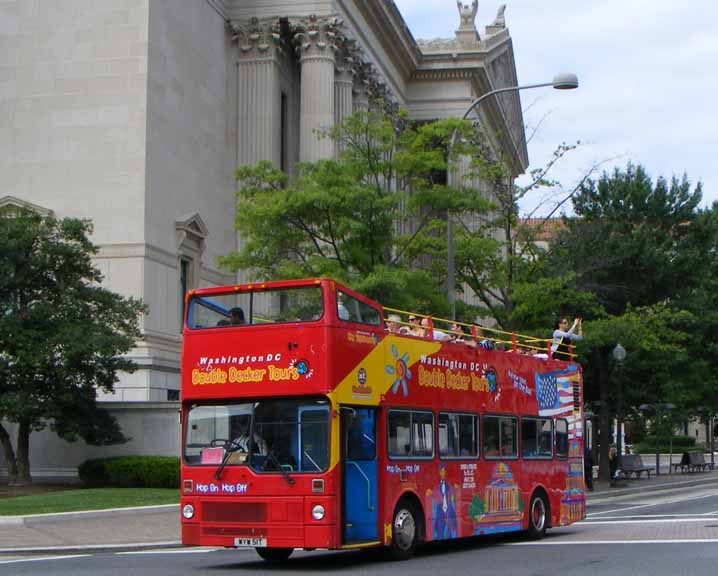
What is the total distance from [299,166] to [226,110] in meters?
14.7

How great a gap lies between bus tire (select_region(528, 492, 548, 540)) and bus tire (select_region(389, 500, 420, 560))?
4.36 m

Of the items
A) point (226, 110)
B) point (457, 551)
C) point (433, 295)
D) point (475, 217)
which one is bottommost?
point (457, 551)

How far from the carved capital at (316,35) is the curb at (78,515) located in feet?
85.2

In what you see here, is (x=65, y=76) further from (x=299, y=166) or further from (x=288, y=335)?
(x=288, y=335)

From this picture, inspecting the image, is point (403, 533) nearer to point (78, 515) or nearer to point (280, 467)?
point (280, 467)

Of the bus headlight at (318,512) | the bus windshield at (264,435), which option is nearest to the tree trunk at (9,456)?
the bus windshield at (264,435)

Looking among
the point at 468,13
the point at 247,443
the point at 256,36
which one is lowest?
the point at 247,443

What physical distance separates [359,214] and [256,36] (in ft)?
57.6

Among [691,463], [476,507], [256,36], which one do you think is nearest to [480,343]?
[476,507]

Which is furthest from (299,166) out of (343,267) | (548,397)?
(548,397)

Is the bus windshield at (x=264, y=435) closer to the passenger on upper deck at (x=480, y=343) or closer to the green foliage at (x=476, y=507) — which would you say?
the green foliage at (x=476, y=507)

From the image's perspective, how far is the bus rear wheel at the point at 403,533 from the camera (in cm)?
1725

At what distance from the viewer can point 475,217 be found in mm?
37375

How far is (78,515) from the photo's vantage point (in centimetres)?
2408
